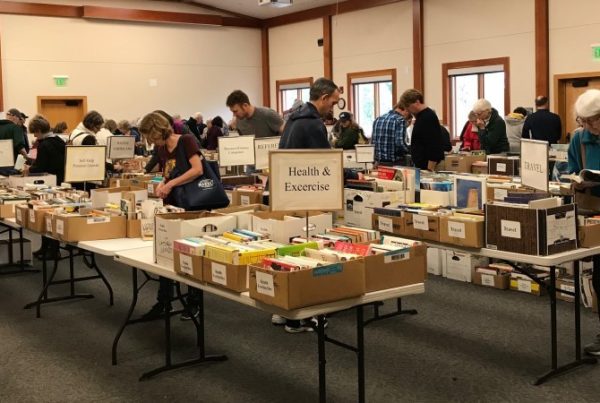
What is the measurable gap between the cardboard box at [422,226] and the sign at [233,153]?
348cm

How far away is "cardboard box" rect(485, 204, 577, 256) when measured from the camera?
3.16 m

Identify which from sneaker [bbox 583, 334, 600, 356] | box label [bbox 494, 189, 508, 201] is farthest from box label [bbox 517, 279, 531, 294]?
sneaker [bbox 583, 334, 600, 356]

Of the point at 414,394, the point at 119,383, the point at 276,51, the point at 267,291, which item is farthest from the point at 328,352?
the point at 276,51

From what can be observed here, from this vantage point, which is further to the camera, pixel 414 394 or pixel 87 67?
pixel 87 67

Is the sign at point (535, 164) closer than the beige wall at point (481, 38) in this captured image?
Yes

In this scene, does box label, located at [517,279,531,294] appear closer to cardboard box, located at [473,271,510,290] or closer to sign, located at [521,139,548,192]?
cardboard box, located at [473,271,510,290]

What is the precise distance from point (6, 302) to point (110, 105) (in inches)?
398

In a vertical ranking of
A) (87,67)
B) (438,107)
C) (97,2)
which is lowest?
(438,107)

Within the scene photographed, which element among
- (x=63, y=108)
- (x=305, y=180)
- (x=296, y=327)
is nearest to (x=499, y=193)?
(x=296, y=327)

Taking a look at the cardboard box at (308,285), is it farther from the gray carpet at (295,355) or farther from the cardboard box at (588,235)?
the cardboard box at (588,235)

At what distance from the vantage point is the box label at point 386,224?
391cm

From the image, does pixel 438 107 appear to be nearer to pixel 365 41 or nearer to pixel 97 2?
pixel 365 41

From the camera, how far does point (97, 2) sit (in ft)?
47.3

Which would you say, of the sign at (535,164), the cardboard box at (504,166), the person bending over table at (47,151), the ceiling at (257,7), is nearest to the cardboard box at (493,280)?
the cardboard box at (504,166)
